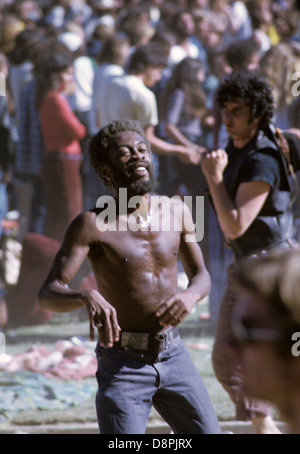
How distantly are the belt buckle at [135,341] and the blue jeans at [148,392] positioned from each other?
28mm

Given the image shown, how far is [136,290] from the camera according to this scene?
318cm

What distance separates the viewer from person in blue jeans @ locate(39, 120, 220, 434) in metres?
3.01

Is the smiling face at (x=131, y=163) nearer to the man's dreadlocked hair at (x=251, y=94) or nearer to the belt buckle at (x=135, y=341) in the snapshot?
the belt buckle at (x=135, y=341)

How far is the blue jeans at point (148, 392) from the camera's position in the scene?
9.80ft

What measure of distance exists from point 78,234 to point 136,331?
1.48 ft

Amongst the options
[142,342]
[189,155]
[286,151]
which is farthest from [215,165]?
[189,155]

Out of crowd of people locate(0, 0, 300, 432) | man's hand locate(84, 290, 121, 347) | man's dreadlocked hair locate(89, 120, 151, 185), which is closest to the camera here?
man's hand locate(84, 290, 121, 347)

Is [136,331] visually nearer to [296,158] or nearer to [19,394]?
[296,158]

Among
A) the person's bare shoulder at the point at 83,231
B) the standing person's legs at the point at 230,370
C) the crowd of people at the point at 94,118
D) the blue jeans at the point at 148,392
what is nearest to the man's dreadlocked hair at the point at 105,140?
the person's bare shoulder at the point at 83,231

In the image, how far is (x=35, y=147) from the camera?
7.07 meters

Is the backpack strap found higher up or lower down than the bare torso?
higher up

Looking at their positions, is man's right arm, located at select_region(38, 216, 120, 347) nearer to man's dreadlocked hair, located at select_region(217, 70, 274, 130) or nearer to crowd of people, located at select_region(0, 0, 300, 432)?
man's dreadlocked hair, located at select_region(217, 70, 274, 130)

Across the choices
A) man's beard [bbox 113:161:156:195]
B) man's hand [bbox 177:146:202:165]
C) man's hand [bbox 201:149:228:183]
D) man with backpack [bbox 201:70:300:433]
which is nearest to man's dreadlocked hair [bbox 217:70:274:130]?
man with backpack [bbox 201:70:300:433]
